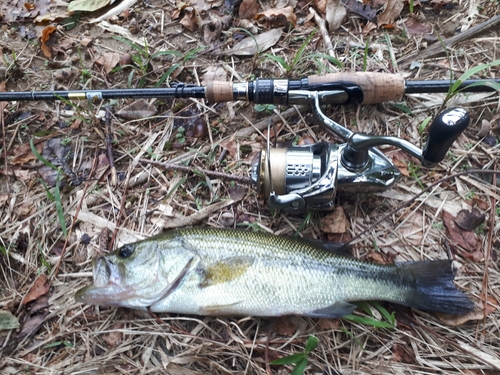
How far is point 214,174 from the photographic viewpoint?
119 inches

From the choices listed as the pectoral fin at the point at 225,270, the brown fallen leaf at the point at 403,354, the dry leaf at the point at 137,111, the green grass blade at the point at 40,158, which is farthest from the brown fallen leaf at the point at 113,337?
the brown fallen leaf at the point at 403,354

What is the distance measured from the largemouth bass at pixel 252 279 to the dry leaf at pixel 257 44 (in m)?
1.71

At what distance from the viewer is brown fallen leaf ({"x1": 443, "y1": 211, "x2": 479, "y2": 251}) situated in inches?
108

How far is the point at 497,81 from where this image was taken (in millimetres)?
2703

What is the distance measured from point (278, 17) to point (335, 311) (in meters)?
2.55

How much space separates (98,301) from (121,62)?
2.13 meters

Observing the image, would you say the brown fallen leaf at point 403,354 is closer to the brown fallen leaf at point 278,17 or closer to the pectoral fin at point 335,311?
the pectoral fin at point 335,311

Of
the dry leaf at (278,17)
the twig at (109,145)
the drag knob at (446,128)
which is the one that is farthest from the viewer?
the dry leaf at (278,17)

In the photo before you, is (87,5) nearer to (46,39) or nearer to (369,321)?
(46,39)

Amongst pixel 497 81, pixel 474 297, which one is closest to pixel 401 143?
pixel 497 81

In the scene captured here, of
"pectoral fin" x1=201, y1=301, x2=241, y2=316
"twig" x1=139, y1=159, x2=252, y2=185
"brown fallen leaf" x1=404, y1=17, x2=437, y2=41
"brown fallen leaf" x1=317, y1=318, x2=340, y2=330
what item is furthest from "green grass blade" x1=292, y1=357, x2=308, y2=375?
"brown fallen leaf" x1=404, y1=17, x2=437, y2=41

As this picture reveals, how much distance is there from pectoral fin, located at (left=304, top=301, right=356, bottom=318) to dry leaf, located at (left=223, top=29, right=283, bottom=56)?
7.28 ft

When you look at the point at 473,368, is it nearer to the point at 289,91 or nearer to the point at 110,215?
the point at 289,91

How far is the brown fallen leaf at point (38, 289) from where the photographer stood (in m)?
2.85
